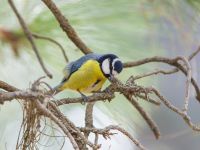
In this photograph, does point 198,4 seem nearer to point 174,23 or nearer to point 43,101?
point 174,23

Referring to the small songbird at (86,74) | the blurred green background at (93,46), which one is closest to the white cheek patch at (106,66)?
the small songbird at (86,74)

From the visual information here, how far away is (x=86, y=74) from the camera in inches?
32.2

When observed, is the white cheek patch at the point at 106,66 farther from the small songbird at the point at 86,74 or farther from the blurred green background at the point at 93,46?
the blurred green background at the point at 93,46

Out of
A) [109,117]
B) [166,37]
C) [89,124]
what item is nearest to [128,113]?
[109,117]

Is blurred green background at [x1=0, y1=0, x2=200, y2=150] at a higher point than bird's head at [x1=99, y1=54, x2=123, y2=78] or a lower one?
higher

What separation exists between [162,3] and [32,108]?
420 mm

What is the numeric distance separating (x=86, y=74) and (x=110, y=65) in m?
0.09

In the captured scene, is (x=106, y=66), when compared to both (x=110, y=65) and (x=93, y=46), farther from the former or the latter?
(x=93, y=46)

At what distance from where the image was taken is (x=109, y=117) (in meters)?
0.93

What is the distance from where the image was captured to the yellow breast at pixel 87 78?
0.79 m

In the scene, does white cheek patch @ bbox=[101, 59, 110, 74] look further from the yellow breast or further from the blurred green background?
the blurred green background

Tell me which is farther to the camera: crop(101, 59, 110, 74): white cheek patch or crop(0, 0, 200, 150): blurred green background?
crop(0, 0, 200, 150): blurred green background

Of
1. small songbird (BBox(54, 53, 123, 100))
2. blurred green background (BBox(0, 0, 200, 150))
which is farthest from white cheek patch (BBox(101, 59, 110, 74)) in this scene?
blurred green background (BBox(0, 0, 200, 150))

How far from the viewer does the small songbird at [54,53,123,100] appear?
789 millimetres
